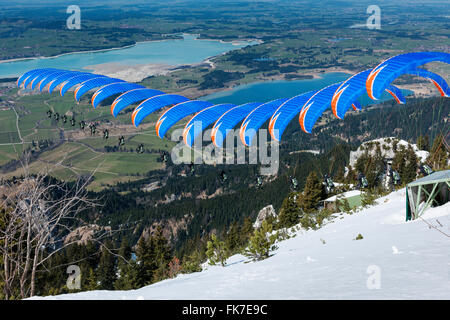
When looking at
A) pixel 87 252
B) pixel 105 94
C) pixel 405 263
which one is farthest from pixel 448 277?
pixel 87 252

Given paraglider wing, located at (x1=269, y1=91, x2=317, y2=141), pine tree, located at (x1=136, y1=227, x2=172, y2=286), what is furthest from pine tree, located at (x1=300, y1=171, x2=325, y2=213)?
paraglider wing, located at (x1=269, y1=91, x2=317, y2=141)

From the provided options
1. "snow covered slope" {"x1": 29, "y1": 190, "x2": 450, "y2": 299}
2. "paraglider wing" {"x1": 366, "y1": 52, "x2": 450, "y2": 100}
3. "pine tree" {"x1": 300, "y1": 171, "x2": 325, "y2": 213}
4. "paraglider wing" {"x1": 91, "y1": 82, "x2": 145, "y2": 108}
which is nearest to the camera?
"snow covered slope" {"x1": 29, "y1": 190, "x2": 450, "y2": 299}

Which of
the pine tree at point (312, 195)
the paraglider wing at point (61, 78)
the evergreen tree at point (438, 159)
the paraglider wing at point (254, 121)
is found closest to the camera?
the paraglider wing at point (254, 121)

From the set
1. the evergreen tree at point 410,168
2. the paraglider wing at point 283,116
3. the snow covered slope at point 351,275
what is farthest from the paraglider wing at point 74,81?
the evergreen tree at point 410,168

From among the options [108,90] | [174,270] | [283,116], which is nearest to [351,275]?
[283,116]

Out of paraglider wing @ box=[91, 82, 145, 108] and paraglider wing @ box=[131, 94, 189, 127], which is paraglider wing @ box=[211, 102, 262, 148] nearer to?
A: paraglider wing @ box=[131, 94, 189, 127]

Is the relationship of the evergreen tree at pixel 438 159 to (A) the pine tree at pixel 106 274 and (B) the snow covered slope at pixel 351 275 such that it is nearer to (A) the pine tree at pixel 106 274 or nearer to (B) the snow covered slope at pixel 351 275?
(B) the snow covered slope at pixel 351 275

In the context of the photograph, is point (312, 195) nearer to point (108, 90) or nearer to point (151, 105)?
point (151, 105)
